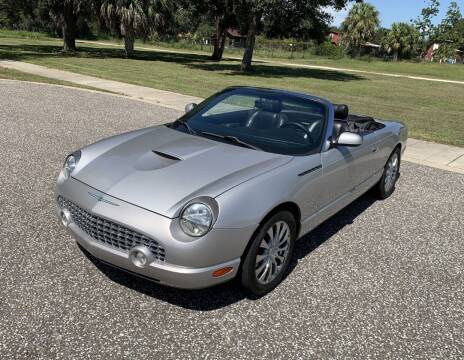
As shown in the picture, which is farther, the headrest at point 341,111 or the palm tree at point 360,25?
the palm tree at point 360,25

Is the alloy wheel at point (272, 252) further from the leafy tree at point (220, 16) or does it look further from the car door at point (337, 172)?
the leafy tree at point (220, 16)

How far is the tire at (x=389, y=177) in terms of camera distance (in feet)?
19.2

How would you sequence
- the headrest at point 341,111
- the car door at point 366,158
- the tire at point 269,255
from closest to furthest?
the tire at point 269,255, the car door at point 366,158, the headrest at point 341,111

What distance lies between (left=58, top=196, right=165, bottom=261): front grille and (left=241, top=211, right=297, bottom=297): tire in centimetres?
69

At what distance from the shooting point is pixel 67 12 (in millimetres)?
30859

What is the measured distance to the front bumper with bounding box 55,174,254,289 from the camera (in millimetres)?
2895

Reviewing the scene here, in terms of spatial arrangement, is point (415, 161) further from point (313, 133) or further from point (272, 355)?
point (272, 355)

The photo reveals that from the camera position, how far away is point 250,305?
340cm

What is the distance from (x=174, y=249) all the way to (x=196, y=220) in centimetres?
24

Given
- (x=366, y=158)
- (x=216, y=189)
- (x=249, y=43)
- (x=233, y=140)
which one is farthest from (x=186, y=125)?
(x=249, y=43)

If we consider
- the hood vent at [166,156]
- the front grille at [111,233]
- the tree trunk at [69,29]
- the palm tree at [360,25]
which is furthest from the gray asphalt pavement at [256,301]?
the palm tree at [360,25]

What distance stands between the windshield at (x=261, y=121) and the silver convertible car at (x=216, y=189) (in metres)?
0.01

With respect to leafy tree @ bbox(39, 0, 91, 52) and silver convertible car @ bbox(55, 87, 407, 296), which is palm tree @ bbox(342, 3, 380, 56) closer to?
leafy tree @ bbox(39, 0, 91, 52)

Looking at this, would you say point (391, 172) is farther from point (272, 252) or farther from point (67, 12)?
point (67, 12)
